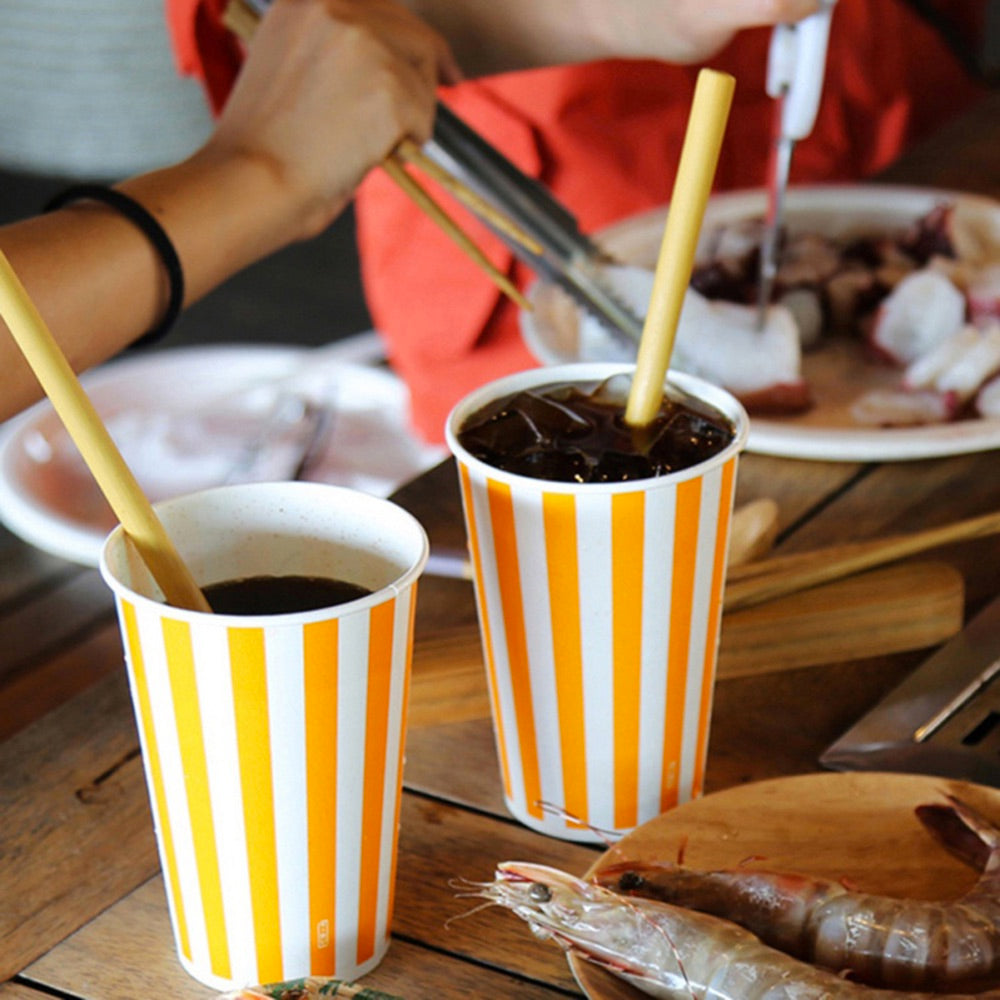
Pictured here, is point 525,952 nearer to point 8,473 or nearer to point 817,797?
point 817,797

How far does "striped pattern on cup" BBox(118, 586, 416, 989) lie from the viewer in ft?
A: 1.78

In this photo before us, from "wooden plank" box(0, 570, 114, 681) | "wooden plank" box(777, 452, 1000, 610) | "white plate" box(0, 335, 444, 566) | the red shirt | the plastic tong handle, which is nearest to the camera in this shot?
"wooden plank" box(777, 452, 1000, 610)

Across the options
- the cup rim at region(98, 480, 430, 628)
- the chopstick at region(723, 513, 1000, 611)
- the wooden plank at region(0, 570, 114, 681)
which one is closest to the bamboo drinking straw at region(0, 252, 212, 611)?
the cup rim at region(98, 480, 430, 628)

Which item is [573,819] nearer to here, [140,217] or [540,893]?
[540,893]

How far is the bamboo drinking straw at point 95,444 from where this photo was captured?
0.49 meters

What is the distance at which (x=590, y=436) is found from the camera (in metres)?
0.66

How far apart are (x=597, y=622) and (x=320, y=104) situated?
65 centimetres

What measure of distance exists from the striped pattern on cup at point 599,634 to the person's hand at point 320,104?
0.54 meters

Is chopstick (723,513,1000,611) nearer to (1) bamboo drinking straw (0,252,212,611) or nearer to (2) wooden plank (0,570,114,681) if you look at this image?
(1) bamboo drinking straw (0,252,212,611)

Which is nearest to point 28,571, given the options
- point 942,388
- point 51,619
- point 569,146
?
point 51,619

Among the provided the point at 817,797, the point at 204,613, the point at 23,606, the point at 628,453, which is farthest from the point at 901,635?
the point at 23,606

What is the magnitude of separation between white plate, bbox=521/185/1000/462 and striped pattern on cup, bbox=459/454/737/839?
1.43 ft

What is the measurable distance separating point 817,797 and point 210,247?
0.63 metres

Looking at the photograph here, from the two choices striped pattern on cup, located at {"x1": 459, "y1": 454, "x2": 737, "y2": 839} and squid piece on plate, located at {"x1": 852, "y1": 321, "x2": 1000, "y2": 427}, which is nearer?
striped pattern on cup, located at {"x1": 459, "y1": 454, "x2": 737, "y2": 839}
